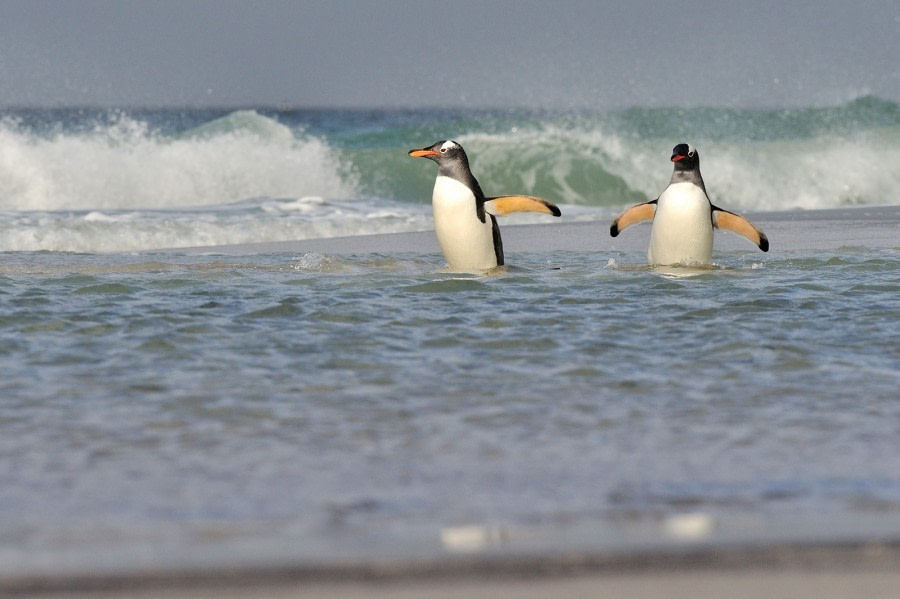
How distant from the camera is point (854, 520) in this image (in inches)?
103

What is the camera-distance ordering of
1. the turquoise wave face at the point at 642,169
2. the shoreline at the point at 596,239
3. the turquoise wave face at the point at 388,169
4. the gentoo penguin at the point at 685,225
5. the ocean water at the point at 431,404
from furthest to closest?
the turquoise wave face at the point at 642,169 → the turquoise wave face at the point at 388,169 → the shoreline at the point at 596,239 → the gentoo penguin at the point at 685,225 → the ocean water at the point at 431,404

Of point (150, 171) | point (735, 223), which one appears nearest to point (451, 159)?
point (735, 223)

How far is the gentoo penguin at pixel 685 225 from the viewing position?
7691 millimetres

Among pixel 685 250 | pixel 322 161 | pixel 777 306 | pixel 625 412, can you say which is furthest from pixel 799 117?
pixel 625 412

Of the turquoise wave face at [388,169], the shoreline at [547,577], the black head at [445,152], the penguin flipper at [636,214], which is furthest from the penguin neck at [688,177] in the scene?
the turquoise wave face at [388,169]

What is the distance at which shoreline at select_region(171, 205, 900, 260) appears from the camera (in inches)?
372

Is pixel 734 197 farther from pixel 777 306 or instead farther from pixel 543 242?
pixel 777 306

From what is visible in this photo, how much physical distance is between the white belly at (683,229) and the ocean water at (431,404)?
349 millimetres

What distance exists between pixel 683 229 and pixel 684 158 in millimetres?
497

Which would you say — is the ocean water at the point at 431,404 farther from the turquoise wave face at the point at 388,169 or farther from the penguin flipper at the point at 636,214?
the turquoise wave face at the point at 388,169

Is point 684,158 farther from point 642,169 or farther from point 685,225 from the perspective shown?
point 642,169

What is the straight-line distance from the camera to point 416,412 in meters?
3.70

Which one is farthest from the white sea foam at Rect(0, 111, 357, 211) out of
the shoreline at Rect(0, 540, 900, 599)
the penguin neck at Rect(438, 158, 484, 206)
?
the shoreline at Rect(0, 540, 900, 599)

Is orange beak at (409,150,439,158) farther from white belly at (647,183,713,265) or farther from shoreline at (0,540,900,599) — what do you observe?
shoreline at (0,540,900,599)
